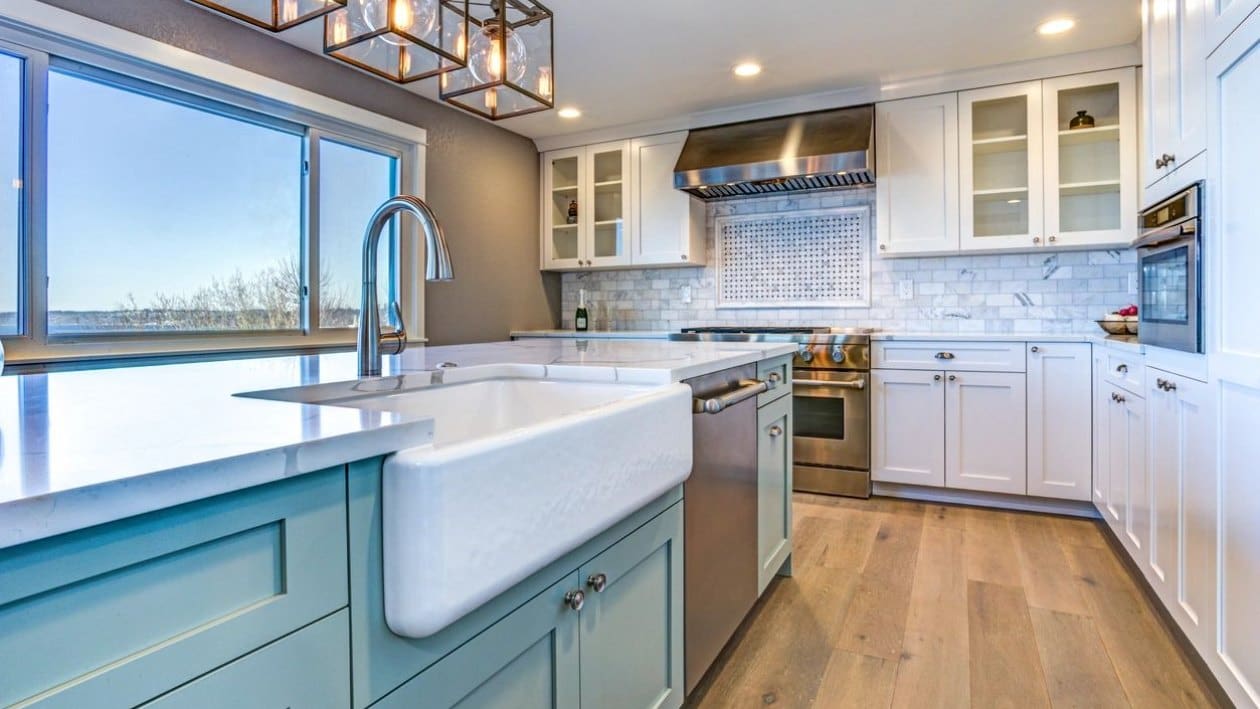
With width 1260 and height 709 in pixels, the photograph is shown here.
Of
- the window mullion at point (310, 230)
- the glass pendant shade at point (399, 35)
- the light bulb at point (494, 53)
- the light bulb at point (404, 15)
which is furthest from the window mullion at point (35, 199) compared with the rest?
the light bulb at point (494, 53)

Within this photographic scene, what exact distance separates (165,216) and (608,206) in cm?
273

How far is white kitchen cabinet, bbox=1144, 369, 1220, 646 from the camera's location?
1.61 meters

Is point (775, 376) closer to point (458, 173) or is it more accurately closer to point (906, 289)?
point (906, 289)

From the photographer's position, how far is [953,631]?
6.68 feet

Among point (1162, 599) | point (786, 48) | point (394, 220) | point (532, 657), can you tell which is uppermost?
point (786, 48)

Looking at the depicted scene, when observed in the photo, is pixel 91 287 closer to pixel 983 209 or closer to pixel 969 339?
pixel 969 339

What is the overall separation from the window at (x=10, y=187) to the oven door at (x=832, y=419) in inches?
131

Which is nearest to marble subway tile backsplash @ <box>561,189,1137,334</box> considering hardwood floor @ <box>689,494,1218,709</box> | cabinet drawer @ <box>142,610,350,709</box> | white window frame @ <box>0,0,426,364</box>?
hardwood floor @ <box>689,494,1218,709</box>

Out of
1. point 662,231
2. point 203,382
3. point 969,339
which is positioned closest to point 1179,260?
point 969,339

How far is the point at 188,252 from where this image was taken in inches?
108

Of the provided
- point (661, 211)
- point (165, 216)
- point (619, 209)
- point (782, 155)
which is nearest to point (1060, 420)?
point (782, 155)

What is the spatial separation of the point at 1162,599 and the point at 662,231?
314cm

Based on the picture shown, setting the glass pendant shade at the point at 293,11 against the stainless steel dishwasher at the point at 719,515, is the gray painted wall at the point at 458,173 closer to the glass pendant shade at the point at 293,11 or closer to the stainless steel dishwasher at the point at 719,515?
the glass pendant shade at the point at 293,11

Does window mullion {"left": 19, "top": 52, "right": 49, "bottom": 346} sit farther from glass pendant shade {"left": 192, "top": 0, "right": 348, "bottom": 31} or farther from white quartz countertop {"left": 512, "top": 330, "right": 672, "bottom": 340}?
white quartz countertop {"left": 512, "top": 330, "right": 672, "bottom": 340}
